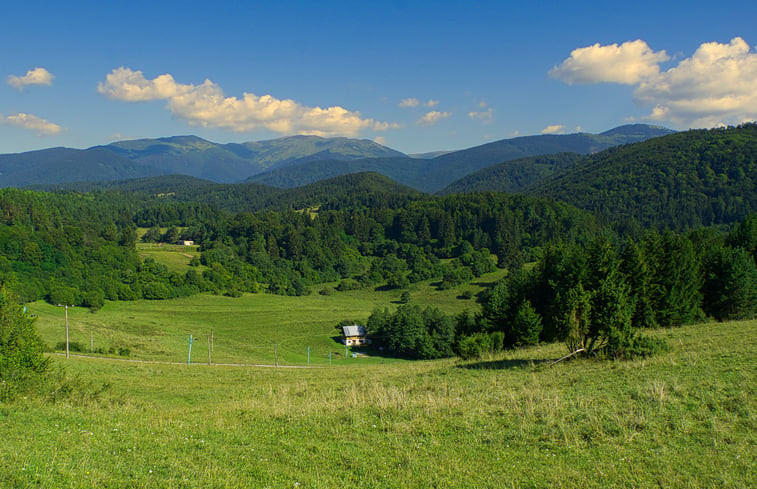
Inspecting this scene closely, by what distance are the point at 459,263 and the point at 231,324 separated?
273 feet

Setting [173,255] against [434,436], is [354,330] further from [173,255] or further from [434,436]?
[173,255]

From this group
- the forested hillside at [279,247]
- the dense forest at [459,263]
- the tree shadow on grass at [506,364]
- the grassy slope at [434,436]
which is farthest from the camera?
the forested hillside at [279,247]

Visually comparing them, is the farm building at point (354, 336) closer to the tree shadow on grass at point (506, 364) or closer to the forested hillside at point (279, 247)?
the forested hillside at point (279, 247)

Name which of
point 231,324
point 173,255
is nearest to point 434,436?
point 231,324

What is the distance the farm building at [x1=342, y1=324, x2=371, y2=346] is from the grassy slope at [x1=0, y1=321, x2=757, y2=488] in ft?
216

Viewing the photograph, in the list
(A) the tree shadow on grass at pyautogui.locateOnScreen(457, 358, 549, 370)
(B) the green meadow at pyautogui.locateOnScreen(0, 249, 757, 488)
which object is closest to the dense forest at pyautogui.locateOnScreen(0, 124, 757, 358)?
(A) the tree shadow on grass at pyautogui.locateOnScreen(457, 358, 549, 370)

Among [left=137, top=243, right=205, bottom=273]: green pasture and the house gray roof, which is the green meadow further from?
[left=137, top=243, right=205, bottom=273]: green pasture

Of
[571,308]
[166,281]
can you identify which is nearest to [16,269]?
[166,281]

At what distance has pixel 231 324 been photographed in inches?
3489

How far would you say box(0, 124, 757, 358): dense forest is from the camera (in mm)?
30625

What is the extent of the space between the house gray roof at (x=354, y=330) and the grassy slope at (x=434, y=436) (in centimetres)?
6655

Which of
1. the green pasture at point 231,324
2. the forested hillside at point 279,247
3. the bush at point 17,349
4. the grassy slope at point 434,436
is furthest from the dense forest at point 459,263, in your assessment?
the green pasture at point 231,324

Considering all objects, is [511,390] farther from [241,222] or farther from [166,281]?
[241,222]

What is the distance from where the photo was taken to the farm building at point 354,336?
82375mm
